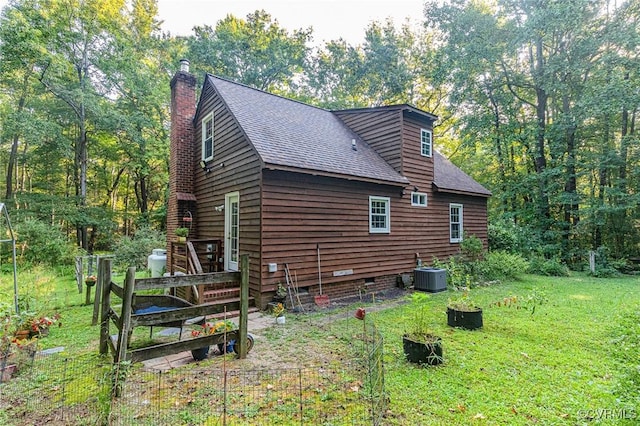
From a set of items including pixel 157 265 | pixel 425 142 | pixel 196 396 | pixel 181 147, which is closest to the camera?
pixel 196 396

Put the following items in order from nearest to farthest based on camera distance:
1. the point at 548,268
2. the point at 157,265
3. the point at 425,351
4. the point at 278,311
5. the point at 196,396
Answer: the point at 196,396 → the point at 425,351 → the point at 278,311 → the point at 157,265 → the point at 548,268

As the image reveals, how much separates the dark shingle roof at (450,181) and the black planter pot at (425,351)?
7856 mm

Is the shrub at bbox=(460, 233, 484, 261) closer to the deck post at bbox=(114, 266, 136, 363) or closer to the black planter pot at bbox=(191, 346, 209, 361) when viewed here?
the black planter pot at bbox=(191, 346, 209, 361)

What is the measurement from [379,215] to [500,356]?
17.8 feet

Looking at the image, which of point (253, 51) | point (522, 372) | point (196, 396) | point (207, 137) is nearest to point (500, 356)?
point (522, 372)

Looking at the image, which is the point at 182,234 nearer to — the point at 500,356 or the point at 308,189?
the point at 308,189

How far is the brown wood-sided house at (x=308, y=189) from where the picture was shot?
7125 millimetres

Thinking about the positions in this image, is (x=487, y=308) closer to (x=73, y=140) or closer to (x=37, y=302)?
(x=37, y=302)

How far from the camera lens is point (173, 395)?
3.23m

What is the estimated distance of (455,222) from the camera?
12094 millimetres

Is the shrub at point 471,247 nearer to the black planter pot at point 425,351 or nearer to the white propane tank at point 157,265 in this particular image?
the black planter pot at point 425,351

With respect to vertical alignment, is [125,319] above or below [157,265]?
above

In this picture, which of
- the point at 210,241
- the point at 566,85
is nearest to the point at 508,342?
the point at 210,241

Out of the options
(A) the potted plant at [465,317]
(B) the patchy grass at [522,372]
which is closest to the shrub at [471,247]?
(B) the patchy grass at [522,372]
